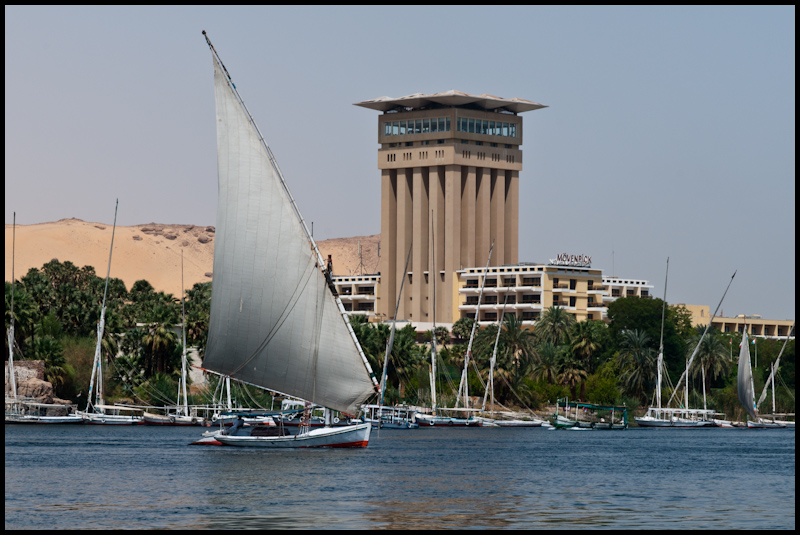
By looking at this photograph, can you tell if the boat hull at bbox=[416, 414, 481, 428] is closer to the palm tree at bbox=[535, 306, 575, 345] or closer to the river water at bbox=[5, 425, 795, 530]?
the palm tree at bbox=[535, 306, 575, 345]

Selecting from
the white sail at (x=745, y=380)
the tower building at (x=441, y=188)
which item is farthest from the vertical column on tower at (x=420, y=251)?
the white sail at (x=745, y=380)

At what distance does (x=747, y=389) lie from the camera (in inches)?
4985

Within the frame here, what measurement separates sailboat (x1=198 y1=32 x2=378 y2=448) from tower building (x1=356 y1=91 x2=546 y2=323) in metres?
120

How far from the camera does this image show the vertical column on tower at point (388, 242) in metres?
190

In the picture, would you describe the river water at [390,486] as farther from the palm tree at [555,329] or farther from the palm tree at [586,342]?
the palm tree at [555,329]

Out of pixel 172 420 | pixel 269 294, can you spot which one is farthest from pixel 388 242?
pixel 269 294

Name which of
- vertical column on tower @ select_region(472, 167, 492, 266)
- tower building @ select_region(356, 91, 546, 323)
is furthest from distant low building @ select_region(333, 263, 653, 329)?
vertical column on tower @ select_region(472, 167, 492, 266)

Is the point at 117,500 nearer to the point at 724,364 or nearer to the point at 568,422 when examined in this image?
the point at 568,422

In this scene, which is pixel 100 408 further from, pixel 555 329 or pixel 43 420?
pixel 555 329

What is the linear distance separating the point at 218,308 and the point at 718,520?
84.2 ft

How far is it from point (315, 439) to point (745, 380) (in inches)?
2653

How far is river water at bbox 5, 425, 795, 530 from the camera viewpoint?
42312 millimetres

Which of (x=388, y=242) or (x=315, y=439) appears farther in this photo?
(x=388, y=242)

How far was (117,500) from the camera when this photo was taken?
1836 inches
